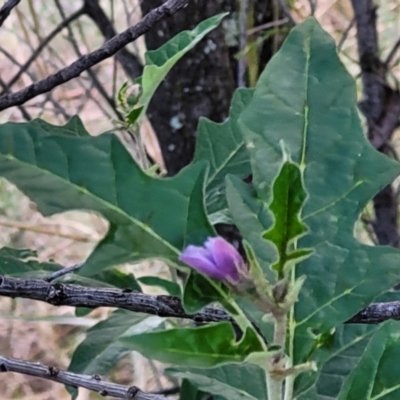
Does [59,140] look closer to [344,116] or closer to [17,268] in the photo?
[344,116]

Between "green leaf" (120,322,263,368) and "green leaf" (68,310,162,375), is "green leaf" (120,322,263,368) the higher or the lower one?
the higher one

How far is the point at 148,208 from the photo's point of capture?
0.81 ft

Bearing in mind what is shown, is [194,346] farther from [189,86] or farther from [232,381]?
[189,86]

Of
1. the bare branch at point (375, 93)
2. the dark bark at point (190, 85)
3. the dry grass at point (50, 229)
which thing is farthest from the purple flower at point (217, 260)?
the dry grass at point (50, 229)

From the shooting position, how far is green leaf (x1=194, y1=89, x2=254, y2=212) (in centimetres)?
40

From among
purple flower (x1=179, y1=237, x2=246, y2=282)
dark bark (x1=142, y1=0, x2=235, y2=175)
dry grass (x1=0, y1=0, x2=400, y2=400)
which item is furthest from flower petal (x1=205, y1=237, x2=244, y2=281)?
Answer: dry grass (x1=0, y1=0, x2=400, y2=400)

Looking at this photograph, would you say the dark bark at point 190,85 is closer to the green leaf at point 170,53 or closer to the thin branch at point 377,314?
the green leaf at point 170,53

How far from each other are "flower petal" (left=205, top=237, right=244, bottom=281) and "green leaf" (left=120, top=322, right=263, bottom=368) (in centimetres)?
2

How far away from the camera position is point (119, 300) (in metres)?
0.28

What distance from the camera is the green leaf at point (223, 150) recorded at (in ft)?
1.30

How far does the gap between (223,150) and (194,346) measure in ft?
0.70

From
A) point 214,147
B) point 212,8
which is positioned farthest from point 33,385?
point 214,147

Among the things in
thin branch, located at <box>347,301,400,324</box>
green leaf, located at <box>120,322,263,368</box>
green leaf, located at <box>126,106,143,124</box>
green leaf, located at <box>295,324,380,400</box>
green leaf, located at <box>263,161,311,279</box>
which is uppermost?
green leaf, located at <box>126,106,143,124</box>

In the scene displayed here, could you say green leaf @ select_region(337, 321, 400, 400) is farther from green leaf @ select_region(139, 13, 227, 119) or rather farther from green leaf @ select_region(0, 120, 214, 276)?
green leaf @ select_region(139, 13, 227, 119)
